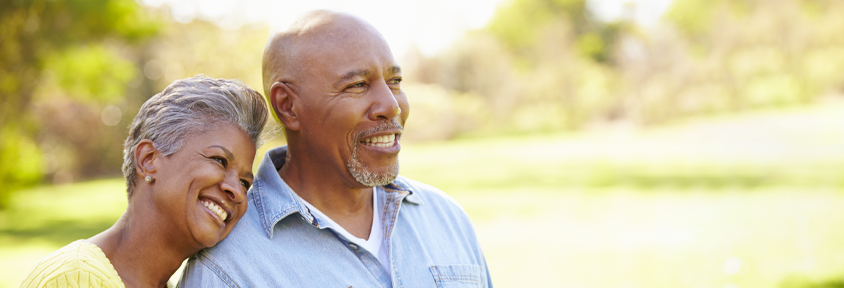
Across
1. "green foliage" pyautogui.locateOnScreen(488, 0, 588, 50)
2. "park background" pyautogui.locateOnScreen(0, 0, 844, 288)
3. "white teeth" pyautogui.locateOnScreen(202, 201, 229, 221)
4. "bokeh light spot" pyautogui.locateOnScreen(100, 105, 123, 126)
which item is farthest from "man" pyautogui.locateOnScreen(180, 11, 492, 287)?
"green foliage" pyautogui.locateOnScreen(488, 0, 588, 50)

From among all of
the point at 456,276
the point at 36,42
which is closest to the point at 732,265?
the point at 456,276

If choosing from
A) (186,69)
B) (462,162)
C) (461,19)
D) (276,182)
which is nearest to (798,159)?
(462,162)

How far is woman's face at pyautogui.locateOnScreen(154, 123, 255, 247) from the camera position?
2108mm

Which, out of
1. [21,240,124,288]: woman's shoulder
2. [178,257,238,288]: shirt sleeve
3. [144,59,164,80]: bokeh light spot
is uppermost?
[144,59,164,80]: bokeh light spot

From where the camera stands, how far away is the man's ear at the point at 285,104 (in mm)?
2570

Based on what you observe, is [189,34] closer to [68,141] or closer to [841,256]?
[68,141]

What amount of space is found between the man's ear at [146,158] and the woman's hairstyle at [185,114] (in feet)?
0.06

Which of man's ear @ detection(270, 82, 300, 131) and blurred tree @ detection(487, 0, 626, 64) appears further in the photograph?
blurred tree @ detection(487, 0, 626, 64)

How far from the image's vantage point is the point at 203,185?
2129 mm

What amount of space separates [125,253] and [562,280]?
23.8 feet

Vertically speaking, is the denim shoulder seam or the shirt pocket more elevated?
the shirt pocket

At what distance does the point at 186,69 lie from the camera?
746 inches

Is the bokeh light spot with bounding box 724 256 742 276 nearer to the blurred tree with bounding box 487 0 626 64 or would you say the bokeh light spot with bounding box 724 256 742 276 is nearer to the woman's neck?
the woman's neck

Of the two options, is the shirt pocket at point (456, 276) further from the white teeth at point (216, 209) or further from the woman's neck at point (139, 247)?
the woman's neck at point (139, 247)
